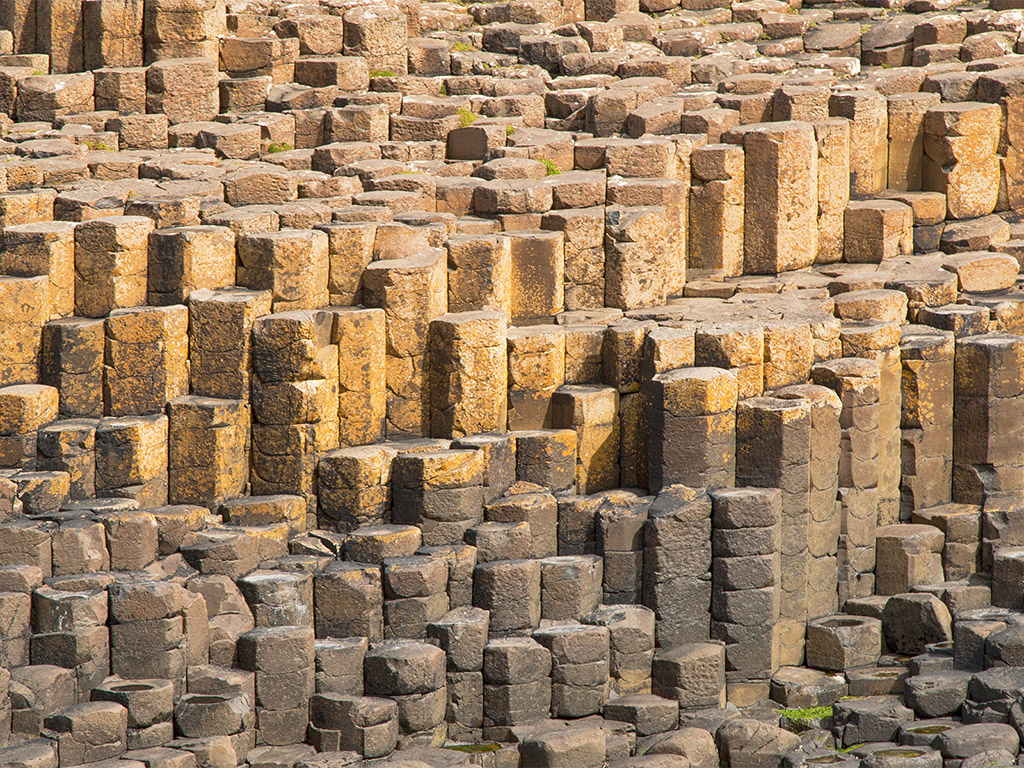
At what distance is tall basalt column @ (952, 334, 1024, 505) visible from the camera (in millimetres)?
22281

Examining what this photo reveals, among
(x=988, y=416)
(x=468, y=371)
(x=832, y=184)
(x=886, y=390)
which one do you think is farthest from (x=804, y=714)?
(x=832, y=184)

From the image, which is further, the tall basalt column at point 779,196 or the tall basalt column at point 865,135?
the tall basalt column at point 865,135

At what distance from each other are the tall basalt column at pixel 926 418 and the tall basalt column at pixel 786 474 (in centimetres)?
209

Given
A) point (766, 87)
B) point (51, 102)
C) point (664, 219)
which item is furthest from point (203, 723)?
point (766, 87)

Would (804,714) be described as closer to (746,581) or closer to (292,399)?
(746,581)

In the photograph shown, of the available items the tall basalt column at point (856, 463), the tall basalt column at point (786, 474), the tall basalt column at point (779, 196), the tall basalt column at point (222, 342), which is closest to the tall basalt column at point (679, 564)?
the tall basalt column at point (786, 474)

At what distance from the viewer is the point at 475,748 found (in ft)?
62.7

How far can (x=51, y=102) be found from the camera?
2483cm

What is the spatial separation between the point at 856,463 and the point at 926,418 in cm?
139

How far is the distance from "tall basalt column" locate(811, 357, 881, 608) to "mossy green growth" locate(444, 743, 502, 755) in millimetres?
4976

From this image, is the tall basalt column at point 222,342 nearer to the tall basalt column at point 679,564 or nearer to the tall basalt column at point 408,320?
the tall basalt column at point 408,320

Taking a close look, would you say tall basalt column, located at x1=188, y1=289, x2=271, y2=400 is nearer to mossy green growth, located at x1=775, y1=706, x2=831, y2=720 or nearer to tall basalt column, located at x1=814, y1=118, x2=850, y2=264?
mossy green growth, located at x1=775, y1=706, x2=831, y2=720

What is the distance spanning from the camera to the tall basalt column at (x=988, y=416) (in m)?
22.3

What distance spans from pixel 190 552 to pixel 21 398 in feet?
7.83
